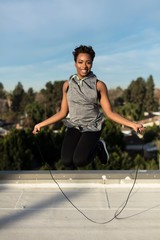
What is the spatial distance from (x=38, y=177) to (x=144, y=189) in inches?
42.0

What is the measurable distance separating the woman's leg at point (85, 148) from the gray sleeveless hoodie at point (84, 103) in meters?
0.06

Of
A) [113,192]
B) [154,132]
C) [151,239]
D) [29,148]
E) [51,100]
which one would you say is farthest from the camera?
[51,100]

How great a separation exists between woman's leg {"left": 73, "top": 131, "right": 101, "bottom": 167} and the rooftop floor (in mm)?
434

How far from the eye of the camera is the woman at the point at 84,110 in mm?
2857

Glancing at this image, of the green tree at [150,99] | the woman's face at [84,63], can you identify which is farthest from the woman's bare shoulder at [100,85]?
the green tree at [150,99]

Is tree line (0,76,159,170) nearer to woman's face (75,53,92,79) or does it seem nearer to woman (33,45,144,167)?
woman (33,45,144,167)

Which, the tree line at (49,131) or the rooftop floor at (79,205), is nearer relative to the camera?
the rooftop floor at (79,205)

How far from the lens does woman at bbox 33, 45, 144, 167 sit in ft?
9.37

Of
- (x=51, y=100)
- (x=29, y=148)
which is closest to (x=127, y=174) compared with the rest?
(x=29, y=148)

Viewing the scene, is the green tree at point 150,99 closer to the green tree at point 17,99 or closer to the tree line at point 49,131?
the tree line at point 49,131

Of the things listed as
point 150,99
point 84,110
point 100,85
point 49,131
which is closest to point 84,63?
point 100,85

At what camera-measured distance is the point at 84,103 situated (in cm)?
288

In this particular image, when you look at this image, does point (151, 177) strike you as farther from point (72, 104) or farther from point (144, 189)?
point (72, 104)

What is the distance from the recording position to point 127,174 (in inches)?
152
